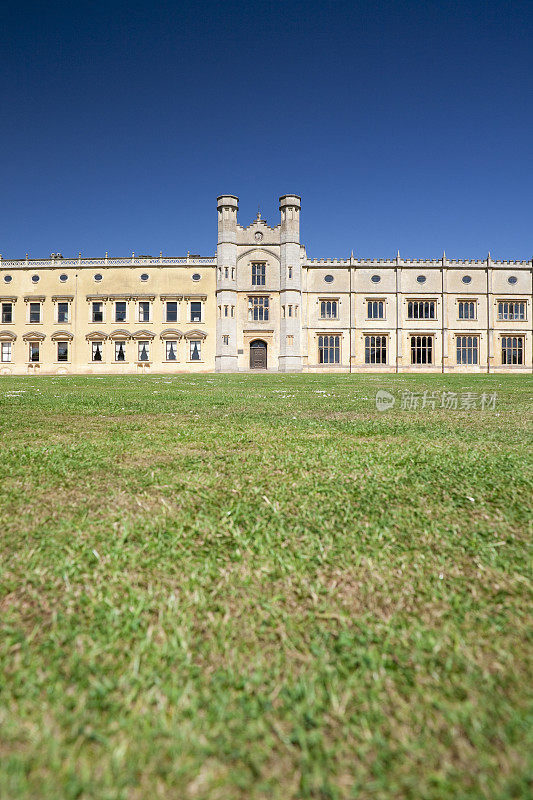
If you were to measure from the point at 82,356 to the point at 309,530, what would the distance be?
45249mm

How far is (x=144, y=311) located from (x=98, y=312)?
4.65 m

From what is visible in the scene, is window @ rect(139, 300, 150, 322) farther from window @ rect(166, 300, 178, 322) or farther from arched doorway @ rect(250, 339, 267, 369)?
arched doorway @ rect(250, 339, 267, 369)

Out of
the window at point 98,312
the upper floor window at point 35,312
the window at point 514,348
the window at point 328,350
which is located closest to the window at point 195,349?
the window at point 98,312

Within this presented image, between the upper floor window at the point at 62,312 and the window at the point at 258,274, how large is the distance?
62.8 ft

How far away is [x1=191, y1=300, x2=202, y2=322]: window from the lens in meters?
42.8

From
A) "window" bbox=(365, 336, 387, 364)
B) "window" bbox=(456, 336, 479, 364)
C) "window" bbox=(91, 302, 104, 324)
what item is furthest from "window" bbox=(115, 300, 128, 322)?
"window" bbox=(456, 336, 479, 364)

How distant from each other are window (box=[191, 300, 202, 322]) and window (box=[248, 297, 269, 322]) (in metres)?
5.04

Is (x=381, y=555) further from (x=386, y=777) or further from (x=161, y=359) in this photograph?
(x=161, y=359)

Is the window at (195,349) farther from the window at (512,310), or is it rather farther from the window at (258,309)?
the window at (512,310)

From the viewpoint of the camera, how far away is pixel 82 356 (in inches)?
1702

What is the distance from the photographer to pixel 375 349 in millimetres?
43750

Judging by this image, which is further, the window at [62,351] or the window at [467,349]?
the window at [467,349]

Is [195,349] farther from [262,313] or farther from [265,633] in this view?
[265,633]

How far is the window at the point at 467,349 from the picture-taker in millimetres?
43594
